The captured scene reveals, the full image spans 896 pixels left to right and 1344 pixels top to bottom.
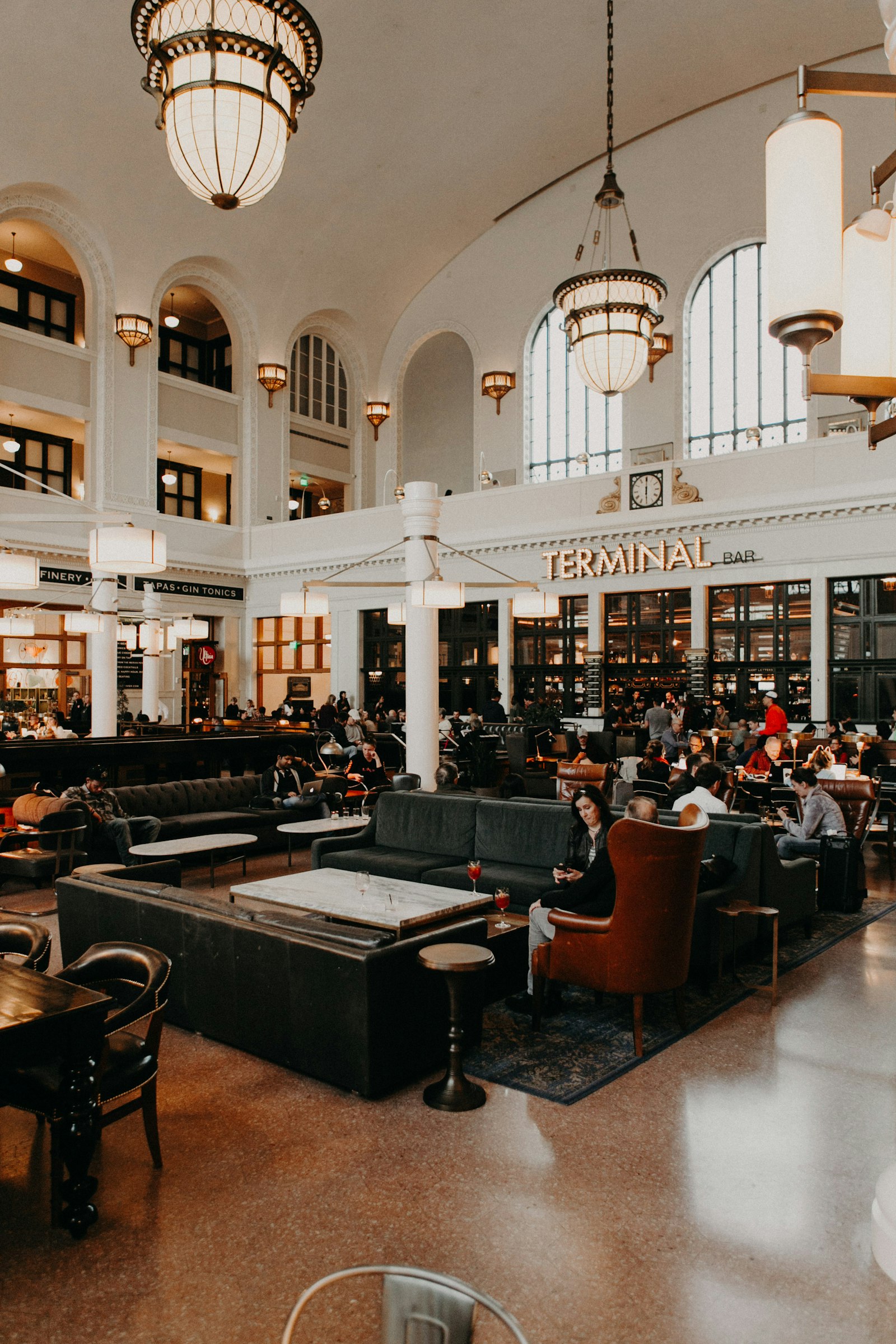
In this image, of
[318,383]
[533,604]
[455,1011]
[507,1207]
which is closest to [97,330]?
[318,383]

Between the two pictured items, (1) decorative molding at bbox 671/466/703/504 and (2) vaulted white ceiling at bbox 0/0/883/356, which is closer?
(2) vaulted white ceiling at bbox 0/0/883/356

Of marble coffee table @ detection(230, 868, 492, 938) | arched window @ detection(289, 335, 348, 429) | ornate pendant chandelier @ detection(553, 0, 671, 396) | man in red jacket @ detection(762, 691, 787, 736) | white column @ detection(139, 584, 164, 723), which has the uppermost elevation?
arched window @ detection(289, 335, 348, 429)

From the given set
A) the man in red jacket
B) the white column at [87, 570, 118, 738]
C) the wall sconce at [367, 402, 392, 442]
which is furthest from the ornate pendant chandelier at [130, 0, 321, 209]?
the wall sconce at [367, 402, 392, 442]

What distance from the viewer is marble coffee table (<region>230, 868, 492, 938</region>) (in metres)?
4.31

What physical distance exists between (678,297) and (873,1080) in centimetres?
1548

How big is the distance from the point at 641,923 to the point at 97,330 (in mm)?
16710

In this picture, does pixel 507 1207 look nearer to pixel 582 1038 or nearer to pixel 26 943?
pixel 582 1038

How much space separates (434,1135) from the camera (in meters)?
3.22

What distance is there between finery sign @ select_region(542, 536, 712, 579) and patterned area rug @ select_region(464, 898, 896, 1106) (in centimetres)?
998

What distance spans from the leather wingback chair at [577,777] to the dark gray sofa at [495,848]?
2304 millimetres

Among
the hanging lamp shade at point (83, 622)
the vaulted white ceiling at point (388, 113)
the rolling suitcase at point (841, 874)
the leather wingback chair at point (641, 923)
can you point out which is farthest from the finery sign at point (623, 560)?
the leather wingback chair at point (641, 923)

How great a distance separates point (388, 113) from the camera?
15531 mm

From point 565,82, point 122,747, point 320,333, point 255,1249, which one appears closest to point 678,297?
point 565,82

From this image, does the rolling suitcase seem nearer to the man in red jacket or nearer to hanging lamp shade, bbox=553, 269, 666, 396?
hanging lamp shade, bbox=553, 269, 666, 396
